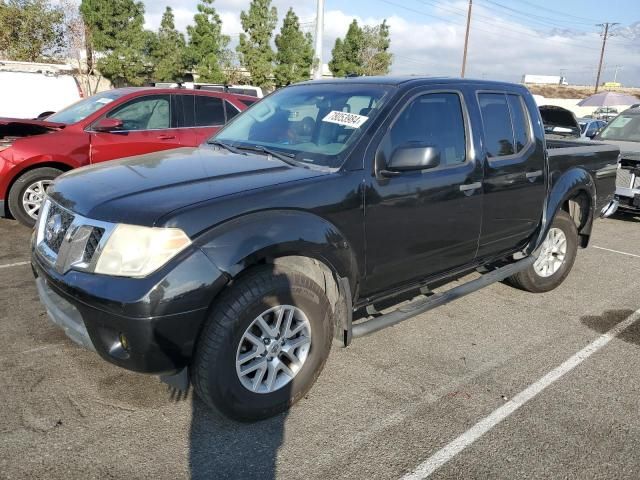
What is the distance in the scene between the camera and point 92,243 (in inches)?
102

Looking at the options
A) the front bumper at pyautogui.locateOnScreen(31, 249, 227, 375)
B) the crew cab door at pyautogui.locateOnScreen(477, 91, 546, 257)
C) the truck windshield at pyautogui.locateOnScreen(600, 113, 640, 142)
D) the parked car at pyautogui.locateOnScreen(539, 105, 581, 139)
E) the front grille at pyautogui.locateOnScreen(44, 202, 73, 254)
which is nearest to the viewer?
the front bumper at pyautogui.locateOnScreen(31, 249, 227, 375)

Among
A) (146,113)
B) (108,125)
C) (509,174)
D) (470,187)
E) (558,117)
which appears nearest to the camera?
(470,187)

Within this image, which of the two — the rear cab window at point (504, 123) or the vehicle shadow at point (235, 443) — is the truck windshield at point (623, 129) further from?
the vehicle shadow at point (235, 443)

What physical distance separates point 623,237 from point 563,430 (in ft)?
19.4

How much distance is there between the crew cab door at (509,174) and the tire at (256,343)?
69.8 inches

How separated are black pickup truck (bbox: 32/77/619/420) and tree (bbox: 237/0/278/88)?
26923 millimetres

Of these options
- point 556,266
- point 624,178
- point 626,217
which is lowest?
point 626,217

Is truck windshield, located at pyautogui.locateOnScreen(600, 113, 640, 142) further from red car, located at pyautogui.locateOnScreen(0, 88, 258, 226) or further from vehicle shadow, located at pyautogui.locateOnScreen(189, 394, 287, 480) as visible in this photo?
vehicle shadow, located at pyautogui.locateOnScreen(189, 394, 287, 480)

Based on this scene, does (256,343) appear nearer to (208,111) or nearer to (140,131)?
(140,131)

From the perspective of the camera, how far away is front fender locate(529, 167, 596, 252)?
466 centimetres

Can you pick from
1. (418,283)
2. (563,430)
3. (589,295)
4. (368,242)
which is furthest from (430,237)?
(589,295)

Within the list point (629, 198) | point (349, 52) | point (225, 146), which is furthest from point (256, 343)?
point (349, 52)

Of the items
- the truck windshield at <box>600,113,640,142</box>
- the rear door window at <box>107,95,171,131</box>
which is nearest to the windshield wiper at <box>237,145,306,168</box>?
the rear door window at <box>107,95,171,131</box>

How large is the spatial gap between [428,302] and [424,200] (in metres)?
0.72
